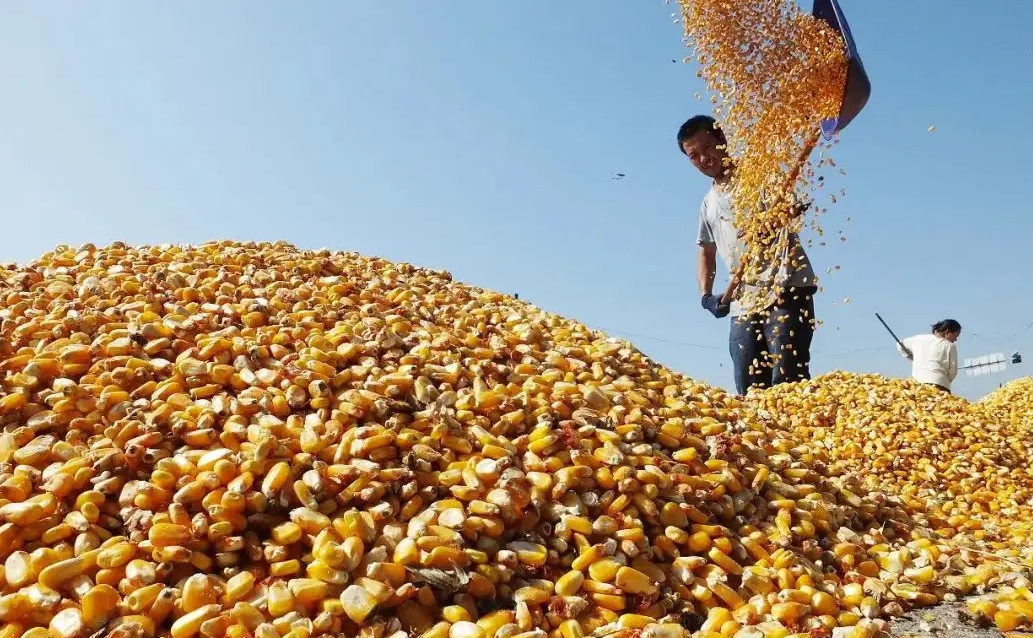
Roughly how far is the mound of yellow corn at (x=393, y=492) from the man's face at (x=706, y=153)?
129 inches

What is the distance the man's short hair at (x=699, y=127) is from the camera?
597 cm

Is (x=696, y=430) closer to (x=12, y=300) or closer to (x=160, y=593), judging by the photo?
(x=160, y=593)

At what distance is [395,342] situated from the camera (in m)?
2.87

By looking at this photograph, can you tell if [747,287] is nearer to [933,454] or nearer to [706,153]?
[706,153]

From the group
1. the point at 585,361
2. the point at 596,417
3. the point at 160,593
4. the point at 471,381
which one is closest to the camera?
the point at 160,593

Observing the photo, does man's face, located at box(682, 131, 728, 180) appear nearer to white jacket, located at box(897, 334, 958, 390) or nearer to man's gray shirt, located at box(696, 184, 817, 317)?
man's gray shirt, located at box(696, 184, 817, 317)

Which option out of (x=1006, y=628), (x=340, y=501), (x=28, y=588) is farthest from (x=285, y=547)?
(x=1006, y=628)

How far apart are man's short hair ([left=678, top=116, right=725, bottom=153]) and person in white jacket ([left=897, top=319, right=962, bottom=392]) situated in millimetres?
4994

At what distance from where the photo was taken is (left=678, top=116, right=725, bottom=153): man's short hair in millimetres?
5973

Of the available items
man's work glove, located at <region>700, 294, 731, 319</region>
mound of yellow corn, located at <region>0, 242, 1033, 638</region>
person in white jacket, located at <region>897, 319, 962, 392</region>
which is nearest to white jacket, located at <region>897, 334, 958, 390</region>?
person in white jacket, located at <region>897, 319, 962, 392</region>

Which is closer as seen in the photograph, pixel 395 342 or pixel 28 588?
pixel 28 588

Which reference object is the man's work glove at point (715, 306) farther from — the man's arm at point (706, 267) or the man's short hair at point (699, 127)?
the man's short hair at point (699, 127)

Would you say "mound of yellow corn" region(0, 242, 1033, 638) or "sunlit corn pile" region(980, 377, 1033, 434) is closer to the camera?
"mound of yellow corn" region(0, 242, 1033, 638)

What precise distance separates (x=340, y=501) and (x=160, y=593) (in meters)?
0.50
